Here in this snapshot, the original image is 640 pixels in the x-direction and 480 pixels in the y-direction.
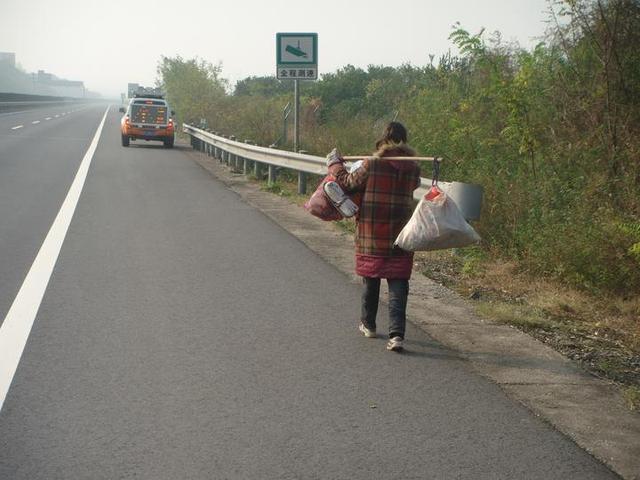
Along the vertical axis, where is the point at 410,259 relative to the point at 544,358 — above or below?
above

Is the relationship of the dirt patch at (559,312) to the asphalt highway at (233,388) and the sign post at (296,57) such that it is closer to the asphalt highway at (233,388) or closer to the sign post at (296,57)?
the asphalt highway at (233,388)

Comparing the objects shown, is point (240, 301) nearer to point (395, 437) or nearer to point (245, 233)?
point (395, 437)

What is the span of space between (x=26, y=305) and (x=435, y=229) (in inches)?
130

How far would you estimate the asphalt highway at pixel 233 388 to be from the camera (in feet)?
13.1

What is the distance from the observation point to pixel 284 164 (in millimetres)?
16250

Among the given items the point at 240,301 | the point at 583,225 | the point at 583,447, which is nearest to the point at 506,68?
the point at 583,225

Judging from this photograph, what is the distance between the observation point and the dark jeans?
20.1 feet

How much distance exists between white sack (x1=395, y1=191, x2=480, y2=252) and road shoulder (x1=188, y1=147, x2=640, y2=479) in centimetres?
74

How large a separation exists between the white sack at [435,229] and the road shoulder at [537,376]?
2.43 feet

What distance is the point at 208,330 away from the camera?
642 cm

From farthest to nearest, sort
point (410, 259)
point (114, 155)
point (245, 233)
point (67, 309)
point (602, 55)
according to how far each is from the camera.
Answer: point (114, 155)
point (245, 233)
point (602, 55)
point (67, 309)
point (410, 259)

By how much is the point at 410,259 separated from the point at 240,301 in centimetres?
174

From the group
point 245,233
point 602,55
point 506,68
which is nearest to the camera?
point 602,55

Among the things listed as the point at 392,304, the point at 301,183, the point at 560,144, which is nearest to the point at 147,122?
the point at 301,183
